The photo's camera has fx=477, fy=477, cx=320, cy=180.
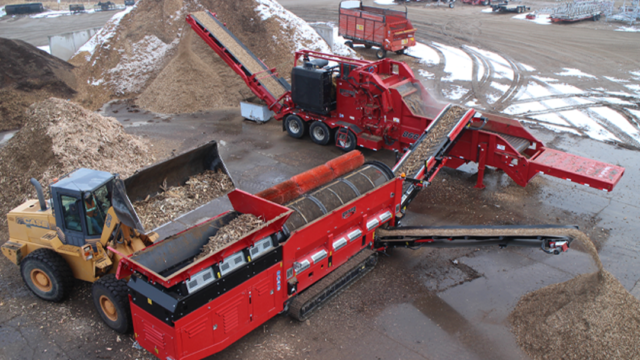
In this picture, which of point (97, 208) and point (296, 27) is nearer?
point (97, 208)

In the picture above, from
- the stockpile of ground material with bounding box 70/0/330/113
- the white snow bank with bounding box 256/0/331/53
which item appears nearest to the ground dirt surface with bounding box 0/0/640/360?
the stockpile of ground material with bounding box 70/0/330/113

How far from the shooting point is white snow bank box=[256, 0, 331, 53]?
67.4ft

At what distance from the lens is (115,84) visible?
19.5 metres

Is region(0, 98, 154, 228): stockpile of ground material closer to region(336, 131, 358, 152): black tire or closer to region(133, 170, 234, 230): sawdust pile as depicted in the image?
region(133, 170, 234, 230): sawdust pile

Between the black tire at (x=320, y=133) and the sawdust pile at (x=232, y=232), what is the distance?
24.2 ft

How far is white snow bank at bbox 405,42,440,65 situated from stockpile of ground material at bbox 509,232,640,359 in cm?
1616

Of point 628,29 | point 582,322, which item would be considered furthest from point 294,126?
point 628,29

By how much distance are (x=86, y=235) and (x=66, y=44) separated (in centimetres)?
1788

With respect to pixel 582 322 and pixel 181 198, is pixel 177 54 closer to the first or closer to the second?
pixel 181 198

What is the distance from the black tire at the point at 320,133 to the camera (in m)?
14.1

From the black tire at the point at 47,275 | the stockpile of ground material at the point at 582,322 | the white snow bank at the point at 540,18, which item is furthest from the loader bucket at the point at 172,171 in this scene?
the white snow bank at the point at 540,18

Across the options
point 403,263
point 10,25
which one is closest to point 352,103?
point 403,263

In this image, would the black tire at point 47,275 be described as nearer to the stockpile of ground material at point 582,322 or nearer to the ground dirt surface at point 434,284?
the ground dirt surface at point 434,284

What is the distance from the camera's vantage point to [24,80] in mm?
17578
